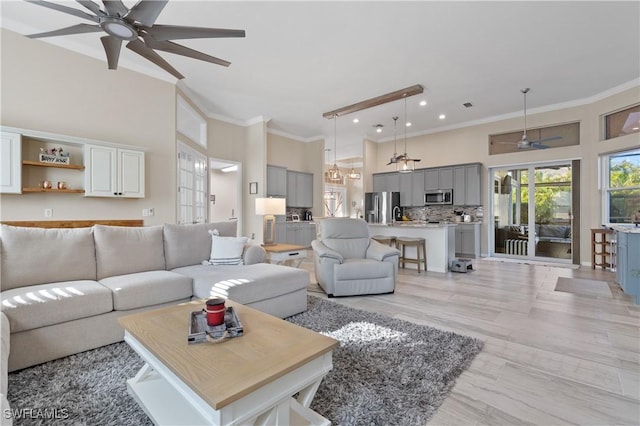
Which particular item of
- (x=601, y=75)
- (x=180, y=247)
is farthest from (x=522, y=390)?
(x=601, y=75)

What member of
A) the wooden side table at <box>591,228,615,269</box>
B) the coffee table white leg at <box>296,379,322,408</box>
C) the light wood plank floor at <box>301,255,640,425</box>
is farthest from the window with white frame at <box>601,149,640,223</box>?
the coffee table white leg at <box>296,379,322,408</box>

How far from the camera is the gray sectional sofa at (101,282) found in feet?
6.77

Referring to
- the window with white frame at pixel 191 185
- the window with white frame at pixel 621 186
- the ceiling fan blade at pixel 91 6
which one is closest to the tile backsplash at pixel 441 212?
the window with white frame at pixel 621 186

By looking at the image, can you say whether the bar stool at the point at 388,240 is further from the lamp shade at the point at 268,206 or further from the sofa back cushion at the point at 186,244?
the sofa back cushion at the point at 186,244

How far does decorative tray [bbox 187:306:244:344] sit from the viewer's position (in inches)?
57.5

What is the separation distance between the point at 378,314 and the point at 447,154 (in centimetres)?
592

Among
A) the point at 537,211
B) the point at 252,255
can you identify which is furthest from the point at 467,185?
the point at 252,255

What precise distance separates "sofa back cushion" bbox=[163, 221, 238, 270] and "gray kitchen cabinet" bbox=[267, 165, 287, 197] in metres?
3.94

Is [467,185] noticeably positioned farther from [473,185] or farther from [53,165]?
[53,165]

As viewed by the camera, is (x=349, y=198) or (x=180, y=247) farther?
(x=349, y=198)

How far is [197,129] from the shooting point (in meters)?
6.38

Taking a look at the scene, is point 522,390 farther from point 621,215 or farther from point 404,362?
point 621,215

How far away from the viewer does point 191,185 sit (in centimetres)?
582

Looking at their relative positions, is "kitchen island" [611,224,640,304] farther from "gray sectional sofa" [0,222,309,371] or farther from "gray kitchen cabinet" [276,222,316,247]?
"gray kitchen cabinet" [276,222,316,247]
